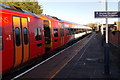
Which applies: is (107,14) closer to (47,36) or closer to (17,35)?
(17,35)

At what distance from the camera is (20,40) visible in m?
9.59

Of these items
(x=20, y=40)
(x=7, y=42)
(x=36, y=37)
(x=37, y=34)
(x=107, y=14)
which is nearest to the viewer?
(x=7, y=42)

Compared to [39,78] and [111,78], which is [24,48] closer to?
[39,78]

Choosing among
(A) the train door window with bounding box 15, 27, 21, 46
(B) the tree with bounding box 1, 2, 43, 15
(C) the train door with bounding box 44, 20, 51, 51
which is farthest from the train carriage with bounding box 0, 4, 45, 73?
(B) the tree with bounding box 1, 2, 43, 15

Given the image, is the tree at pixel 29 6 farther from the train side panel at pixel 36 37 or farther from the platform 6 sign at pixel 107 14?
the platform 6 sign at pixel 107 14

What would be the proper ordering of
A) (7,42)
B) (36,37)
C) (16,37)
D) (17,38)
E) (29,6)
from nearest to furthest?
(7,42), (16,37), (17,38), (36,37), (29,6)

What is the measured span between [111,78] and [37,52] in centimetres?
474

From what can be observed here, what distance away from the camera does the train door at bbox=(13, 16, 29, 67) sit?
9181 millimetres

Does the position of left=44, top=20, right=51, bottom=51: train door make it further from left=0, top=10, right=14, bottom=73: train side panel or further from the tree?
the tree

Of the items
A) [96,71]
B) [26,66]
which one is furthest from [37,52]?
[96,71]

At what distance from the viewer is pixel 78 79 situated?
920cm

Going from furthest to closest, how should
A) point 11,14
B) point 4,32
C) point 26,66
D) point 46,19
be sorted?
point 46,19, point 26,66, point 11,14, point 4,32

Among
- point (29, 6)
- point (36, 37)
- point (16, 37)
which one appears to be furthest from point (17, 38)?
point (29, 6)

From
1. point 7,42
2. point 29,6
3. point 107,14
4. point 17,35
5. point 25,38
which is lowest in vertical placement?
point 7,42
